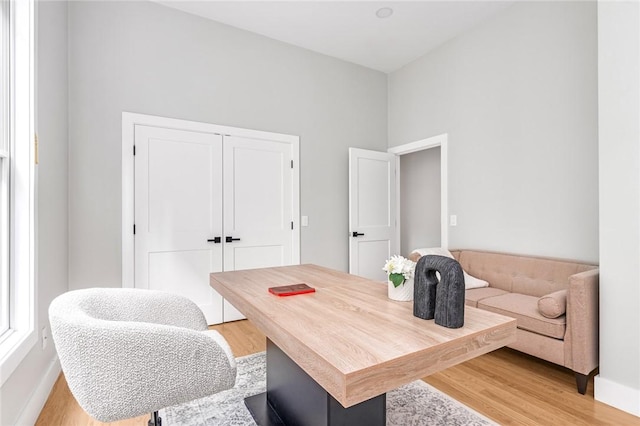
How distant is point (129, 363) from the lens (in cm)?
109

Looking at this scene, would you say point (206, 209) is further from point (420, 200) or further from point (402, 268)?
point (420, 200)

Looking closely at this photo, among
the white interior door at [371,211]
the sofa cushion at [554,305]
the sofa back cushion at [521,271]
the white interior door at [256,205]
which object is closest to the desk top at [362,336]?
the sofa cushion at [554,305]

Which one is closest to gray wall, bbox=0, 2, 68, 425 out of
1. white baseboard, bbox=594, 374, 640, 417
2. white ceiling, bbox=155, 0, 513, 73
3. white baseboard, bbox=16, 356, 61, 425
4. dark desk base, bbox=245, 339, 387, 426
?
white baseboard, bbox=16, 356, 61, 425

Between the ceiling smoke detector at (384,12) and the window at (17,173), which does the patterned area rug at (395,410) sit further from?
the ceiling smoke detector at (384,12)

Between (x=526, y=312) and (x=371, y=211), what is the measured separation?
7.47ft

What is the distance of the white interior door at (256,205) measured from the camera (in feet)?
11.6

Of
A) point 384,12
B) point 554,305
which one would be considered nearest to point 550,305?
point 554,305

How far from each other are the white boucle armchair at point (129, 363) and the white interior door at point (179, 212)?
1.99 metres

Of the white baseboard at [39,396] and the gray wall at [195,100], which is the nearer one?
the white baseboard at [39,396]

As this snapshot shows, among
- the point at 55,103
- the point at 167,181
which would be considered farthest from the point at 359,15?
the point at 55,103

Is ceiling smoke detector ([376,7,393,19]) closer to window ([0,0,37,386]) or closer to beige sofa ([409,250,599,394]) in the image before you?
beige sofa ([409,250,599,394])

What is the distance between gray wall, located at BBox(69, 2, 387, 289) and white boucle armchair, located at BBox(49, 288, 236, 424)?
1992 millimetres

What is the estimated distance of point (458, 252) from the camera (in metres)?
3.48

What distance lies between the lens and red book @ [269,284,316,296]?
1.58m
